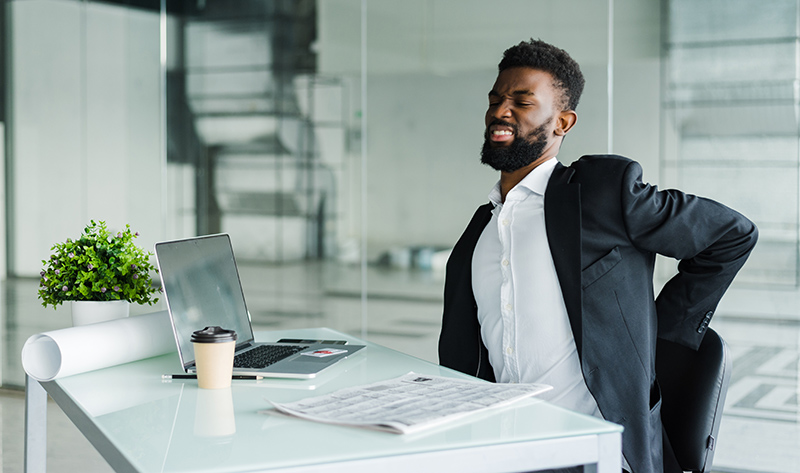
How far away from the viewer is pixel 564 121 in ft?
6.72

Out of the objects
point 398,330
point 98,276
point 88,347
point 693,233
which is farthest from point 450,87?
point 88,347

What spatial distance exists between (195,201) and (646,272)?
3.82 m

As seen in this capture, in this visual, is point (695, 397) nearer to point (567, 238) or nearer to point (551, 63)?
point (567, 238)

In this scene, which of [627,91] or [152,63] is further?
[152,63]

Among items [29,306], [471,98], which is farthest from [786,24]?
[29,306]

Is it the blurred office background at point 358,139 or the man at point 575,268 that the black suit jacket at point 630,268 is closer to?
the man at point 575,268

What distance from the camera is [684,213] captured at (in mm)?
1768

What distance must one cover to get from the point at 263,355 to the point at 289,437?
0.64 metres

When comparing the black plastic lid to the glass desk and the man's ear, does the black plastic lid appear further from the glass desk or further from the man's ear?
the man's ear

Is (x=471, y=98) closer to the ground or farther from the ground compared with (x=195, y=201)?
farther from the ground

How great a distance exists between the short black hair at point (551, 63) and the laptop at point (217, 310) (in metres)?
0.79

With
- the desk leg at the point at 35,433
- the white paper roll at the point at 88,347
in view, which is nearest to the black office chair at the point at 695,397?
the white paper roll at the point at 88,347

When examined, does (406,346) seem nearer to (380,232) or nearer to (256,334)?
(380,232)

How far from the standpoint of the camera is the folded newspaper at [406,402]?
129 cm
